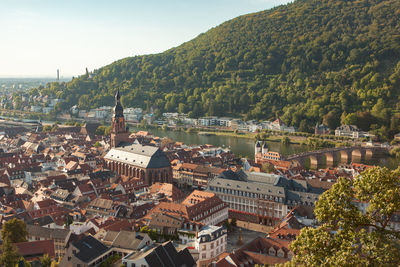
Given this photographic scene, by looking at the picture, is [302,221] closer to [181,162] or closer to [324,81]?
[181,162]

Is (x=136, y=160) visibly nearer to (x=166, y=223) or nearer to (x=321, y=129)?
(x=166, y=223)

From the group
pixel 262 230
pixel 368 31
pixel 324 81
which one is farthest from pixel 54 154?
pixel 368 31

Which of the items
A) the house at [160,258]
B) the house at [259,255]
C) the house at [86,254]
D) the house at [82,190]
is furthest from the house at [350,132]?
the house at [86,254]

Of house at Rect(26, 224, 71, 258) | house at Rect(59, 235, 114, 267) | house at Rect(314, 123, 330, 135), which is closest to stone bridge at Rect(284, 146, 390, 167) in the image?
house at Rect(314, 123, 330, 135)

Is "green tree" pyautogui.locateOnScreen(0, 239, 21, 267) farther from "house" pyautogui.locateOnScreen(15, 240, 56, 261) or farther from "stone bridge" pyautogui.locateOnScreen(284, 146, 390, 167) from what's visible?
"stone bridge" pyautogui.locateOnScreen(284, 146, 390, 167)

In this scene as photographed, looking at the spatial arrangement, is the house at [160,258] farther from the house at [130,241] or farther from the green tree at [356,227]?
the green tree at [356,227]

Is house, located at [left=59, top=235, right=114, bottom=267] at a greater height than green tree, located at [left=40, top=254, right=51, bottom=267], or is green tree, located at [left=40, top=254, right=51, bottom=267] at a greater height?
house, located at [left=59, top=235, right=114, bottom=267]

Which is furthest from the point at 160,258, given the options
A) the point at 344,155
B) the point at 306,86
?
the point at 306,86
